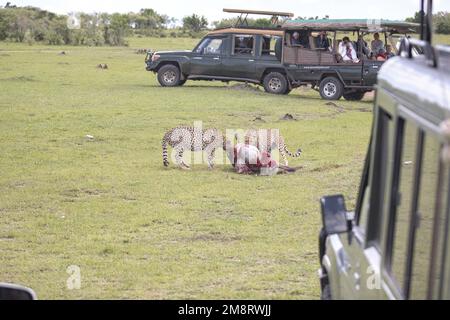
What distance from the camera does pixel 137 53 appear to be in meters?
43.8

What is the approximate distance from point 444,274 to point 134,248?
5.54m

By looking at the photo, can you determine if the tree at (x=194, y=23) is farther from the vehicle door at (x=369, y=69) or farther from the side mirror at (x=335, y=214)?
the side mirror at (x=335, y=214)

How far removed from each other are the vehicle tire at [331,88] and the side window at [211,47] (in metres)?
2.89

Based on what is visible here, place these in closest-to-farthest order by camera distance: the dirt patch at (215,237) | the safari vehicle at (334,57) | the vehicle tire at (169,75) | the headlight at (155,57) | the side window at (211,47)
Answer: the dirt patch at (215,237), the safari vehicle at (334,57), the side window at (211,47), the headlight at (155,57), the vehicle tire at (169,75)

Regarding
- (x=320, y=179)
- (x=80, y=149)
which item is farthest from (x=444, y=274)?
(x=80, y=149)

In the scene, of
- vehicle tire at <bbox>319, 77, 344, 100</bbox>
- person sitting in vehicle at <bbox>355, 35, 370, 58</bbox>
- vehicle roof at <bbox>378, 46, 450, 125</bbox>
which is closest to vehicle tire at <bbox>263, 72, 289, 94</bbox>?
vehicle tire at <bbox>319, 77, 344, 100</bbox>

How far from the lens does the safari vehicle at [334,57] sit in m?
21.7

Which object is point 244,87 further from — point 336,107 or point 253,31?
point 336,107

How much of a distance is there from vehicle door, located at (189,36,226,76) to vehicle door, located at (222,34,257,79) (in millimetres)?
211

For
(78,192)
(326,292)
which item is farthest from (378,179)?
(78,192)

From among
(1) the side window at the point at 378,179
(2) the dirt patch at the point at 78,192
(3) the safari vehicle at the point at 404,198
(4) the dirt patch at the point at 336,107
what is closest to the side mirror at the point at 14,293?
(3) the safari vehicle at the point at 404,198

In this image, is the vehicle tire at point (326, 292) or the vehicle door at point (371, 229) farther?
the vehicle tire at point (326, 292)

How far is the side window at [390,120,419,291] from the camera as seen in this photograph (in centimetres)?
296
